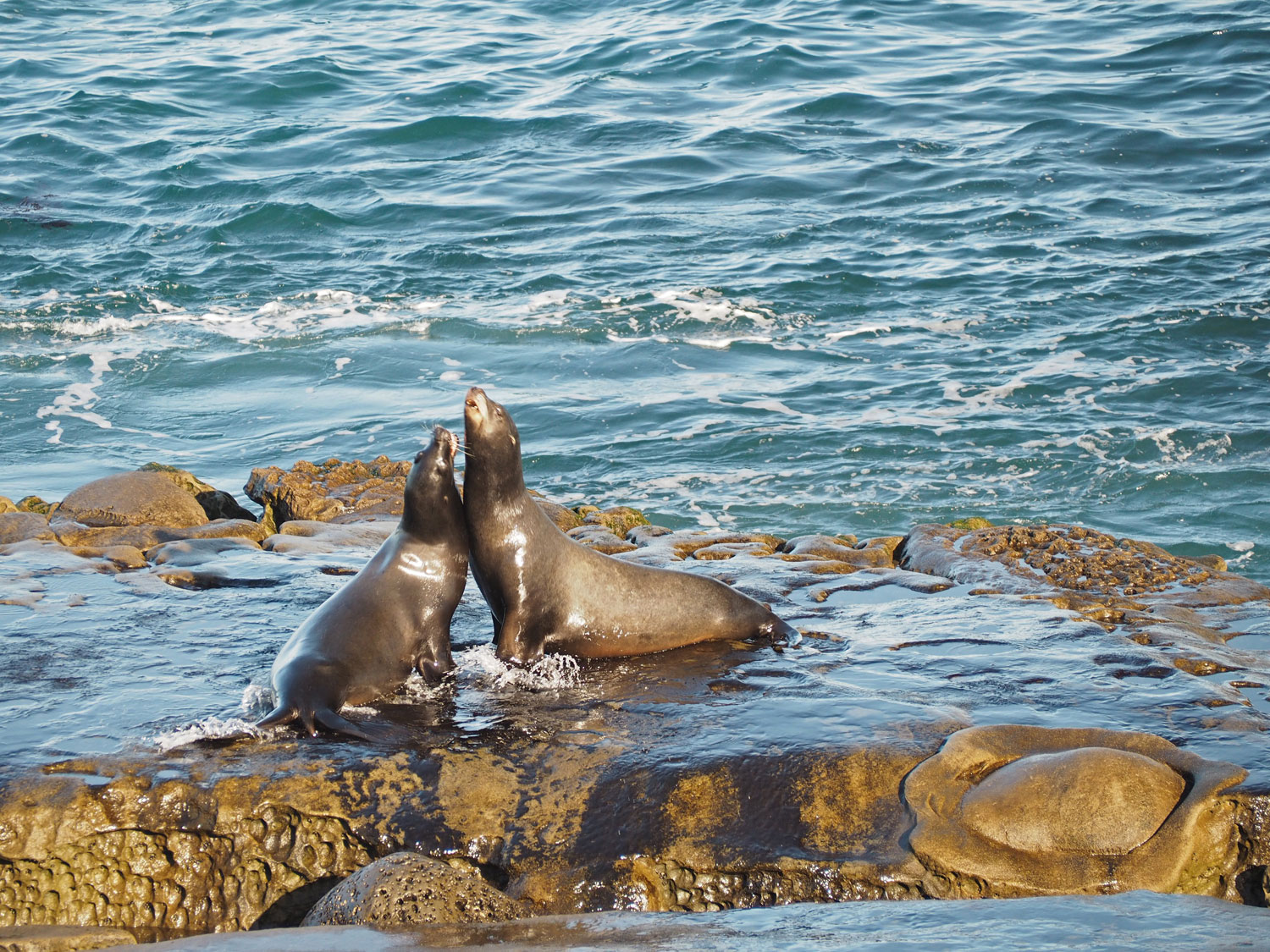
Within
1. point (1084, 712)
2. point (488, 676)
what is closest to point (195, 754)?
point (488, 676)

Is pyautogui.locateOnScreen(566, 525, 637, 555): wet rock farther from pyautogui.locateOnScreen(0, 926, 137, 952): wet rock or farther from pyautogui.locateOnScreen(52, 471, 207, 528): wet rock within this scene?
pyautogui.locateOnScreen(0, 926, 137, 952): wet rock

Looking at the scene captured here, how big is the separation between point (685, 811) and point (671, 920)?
0.80 meters

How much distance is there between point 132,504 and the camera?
949cm

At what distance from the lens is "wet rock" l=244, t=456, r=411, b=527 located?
999 cm

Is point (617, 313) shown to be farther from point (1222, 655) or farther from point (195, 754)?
point (195, 754)

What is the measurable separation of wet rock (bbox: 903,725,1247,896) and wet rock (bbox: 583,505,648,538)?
16.9 feet

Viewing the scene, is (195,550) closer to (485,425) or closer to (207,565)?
(207,565)

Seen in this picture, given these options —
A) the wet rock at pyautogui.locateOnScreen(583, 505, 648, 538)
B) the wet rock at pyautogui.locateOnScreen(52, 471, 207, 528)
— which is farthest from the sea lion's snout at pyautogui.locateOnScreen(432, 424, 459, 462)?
the wet rock at pyautogui.locateOnScreen(52, 471, 207, 528)

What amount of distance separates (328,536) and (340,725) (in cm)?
401

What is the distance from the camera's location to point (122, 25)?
2966 centimetres

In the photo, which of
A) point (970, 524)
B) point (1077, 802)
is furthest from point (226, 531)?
point (1077, 802)

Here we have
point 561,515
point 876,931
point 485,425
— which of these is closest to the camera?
point 876,931

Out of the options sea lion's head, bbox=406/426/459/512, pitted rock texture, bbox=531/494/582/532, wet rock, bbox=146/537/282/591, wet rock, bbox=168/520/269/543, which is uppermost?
sea lion's head, bbox=406/426/459/512

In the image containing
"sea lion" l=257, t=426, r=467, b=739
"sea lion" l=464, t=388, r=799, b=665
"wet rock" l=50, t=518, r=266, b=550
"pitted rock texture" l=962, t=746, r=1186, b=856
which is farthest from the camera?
"wet rock" l=50, t=518, r=266, b=550
